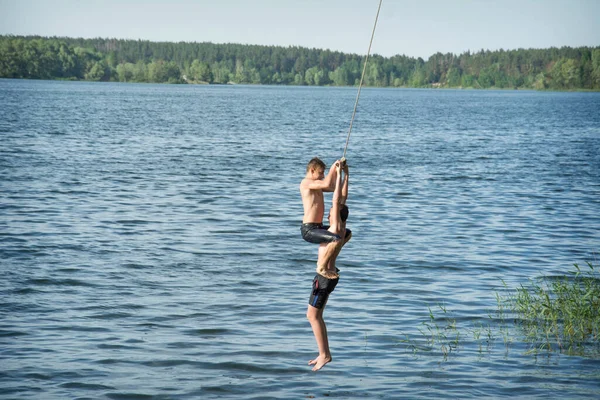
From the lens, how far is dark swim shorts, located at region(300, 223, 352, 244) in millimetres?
9867

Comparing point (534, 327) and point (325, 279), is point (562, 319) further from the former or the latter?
point (325, 279)

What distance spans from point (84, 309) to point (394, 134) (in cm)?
5939

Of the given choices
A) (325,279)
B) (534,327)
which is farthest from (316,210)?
(534,327)

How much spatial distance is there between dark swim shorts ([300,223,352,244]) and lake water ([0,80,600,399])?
2222mm

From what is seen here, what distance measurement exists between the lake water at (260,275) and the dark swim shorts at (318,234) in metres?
2.22

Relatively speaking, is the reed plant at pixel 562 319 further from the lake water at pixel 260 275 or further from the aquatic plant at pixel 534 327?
the lake water at pixel 260 275

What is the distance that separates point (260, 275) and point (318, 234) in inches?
331

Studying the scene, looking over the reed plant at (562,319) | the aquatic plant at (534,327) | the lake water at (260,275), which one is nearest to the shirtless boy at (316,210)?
the lake water at (260,275)

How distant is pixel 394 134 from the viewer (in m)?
72.6

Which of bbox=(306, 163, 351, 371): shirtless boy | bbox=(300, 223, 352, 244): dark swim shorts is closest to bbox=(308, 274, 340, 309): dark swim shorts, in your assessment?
bbox=(306, 163, 351, 371): shirtless boy

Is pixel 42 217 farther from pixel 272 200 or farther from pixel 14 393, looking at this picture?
pixel 14 393

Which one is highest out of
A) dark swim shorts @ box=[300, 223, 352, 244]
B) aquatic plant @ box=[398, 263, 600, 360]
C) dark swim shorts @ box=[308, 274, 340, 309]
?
dark swim shorts @ box=[300, 223, 352, 244]

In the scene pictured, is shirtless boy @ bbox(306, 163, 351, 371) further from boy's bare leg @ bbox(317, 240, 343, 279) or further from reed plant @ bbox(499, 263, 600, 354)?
reed plant @ bbox(499, 263, 600, 354)

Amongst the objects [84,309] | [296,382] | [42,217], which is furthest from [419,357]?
[42,217]
